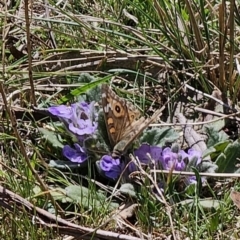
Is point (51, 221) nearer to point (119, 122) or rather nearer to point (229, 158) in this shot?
point (119, 122)

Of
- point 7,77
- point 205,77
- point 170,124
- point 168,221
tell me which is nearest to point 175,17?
point 205,77

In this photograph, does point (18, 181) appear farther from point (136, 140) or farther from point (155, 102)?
point (155, 102)

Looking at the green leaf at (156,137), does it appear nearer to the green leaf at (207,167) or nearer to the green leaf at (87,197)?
the green leaf at (207,167)

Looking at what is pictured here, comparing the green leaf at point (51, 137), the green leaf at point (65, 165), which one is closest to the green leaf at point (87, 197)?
the green leaf at point (65, 165)

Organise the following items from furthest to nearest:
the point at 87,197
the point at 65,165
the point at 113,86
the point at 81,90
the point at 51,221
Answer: the point at 113,86, the point at 81,90, the point at 65,165, the point at 87,197, the point at 51,221

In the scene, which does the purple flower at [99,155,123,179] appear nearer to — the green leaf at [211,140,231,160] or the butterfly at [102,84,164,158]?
the butterfly at [102,84,164,158]

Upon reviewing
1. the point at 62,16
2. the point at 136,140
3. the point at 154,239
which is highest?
the point at 62,16

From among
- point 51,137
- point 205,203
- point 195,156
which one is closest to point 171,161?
point 195,156
